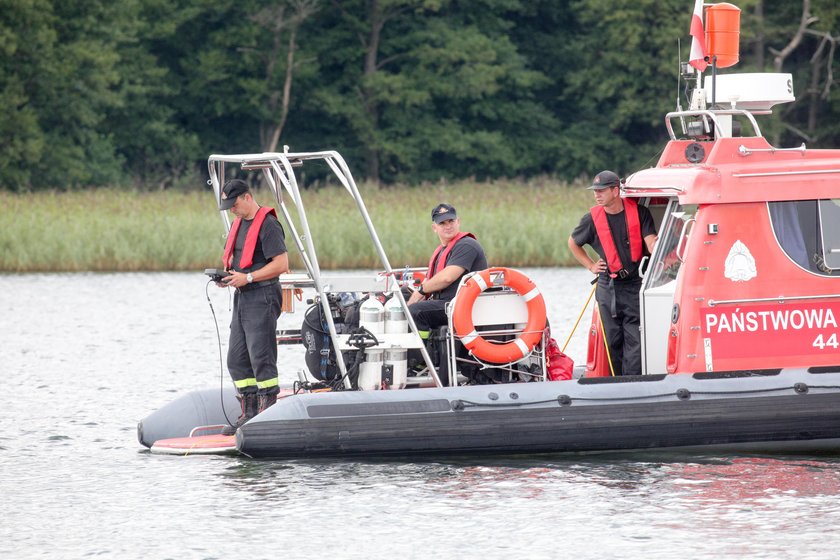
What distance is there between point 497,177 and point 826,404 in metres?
31.4

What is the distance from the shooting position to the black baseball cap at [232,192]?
28.4 feet

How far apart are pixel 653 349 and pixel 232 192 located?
2.60m

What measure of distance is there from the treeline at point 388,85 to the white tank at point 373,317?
2870cm

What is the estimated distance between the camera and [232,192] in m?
8.66

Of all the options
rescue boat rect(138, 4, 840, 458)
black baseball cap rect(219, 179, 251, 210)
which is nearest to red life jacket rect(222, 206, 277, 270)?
black baseball cap rect(219, 179, 251, 210)

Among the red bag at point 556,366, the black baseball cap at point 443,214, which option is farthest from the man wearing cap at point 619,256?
the black baseball cap at point 443,214

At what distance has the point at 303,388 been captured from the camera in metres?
9.05

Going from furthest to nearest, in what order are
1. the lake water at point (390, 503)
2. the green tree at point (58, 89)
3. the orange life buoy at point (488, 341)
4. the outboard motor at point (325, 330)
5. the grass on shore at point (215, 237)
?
the green tree at point (58, 89) → the grass on shore at point (215, 237) → the outboard motor at point (325, 330) → the orange life buoy at point (488, 341) → the lake water at point (390, 503)

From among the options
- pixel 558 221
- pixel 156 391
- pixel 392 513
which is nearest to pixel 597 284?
pixel 392 513

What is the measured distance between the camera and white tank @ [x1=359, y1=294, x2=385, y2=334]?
862cm

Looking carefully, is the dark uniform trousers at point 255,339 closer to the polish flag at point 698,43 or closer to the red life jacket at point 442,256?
the red life jacket at point 442,256

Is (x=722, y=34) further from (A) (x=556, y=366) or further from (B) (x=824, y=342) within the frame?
(A) (x=556, y=366)

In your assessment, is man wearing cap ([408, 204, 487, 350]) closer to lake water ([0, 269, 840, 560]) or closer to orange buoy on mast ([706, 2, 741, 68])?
lake water ([0, 269, 840, 560])

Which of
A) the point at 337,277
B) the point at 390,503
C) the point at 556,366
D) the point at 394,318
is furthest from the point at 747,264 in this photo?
the point at 390,503
